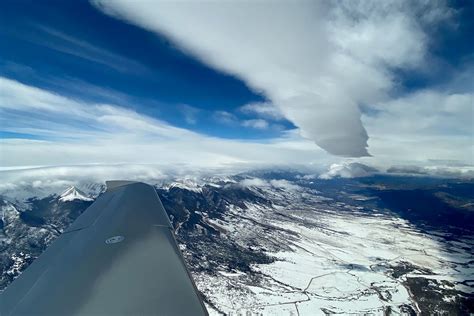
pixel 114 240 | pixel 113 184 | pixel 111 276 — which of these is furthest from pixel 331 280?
pixel 111 276

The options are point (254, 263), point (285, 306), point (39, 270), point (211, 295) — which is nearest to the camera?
point (39, 270)

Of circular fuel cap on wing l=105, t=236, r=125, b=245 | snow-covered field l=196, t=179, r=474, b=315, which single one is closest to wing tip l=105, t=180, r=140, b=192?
circular fuel cap on wing l=105, t=236, r=125, b=245

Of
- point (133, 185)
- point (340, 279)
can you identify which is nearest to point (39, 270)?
point (133, 185)

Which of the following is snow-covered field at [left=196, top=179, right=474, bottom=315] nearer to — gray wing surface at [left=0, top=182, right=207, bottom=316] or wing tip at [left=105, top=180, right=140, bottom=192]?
wing tip at [left=105, top=180, right=140, bottom=192]

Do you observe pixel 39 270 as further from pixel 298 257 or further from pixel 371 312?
pixel 298 257

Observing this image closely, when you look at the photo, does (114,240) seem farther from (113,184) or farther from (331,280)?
(331,280)

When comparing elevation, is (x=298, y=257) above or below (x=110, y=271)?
below

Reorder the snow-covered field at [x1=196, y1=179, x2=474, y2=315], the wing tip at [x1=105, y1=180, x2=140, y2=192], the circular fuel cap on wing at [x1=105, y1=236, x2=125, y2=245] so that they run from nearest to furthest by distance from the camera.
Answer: the circular fuel cap on wing at [x1=105, y1=236, x2=125, y2=245] < the wing tip at [x1=105, y1=180, x2=140, y2=192] < the snow-covered field at [x1=196, y1=179, x2=474, y2=315]

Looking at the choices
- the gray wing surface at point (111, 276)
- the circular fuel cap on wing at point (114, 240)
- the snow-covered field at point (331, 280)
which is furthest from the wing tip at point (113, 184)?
the snow-covered field at point (331, 280)
